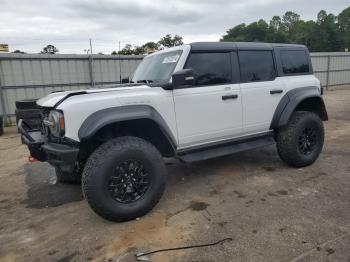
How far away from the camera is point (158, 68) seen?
4469 mm

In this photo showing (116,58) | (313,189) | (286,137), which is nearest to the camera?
(313,189)

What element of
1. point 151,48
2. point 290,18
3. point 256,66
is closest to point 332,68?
point 151,48

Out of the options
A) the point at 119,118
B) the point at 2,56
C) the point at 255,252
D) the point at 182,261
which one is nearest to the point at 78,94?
the point at 119,118

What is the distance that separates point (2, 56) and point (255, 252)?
10.8 m

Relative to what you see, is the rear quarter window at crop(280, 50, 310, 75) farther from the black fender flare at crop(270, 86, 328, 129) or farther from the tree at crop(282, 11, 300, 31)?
the tree at crop(282, 11, 300, 31)

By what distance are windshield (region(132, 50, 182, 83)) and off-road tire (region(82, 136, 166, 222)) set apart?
1.02m

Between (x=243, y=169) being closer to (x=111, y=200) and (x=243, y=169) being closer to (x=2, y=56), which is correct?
(x=111, y=200)

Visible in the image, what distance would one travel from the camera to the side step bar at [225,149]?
417 cm

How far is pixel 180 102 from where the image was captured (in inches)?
156

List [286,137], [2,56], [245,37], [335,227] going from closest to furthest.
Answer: [335,227] < [286,137] < [2,56] < [245,37]

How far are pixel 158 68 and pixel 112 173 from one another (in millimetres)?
1712

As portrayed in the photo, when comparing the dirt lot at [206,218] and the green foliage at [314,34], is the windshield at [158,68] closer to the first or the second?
the dirt lot at [206,218]

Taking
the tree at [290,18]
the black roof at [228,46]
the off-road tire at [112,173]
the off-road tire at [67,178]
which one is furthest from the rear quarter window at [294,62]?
the tree at [290,18]

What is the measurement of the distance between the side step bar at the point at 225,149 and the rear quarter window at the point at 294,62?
111 centimetres
